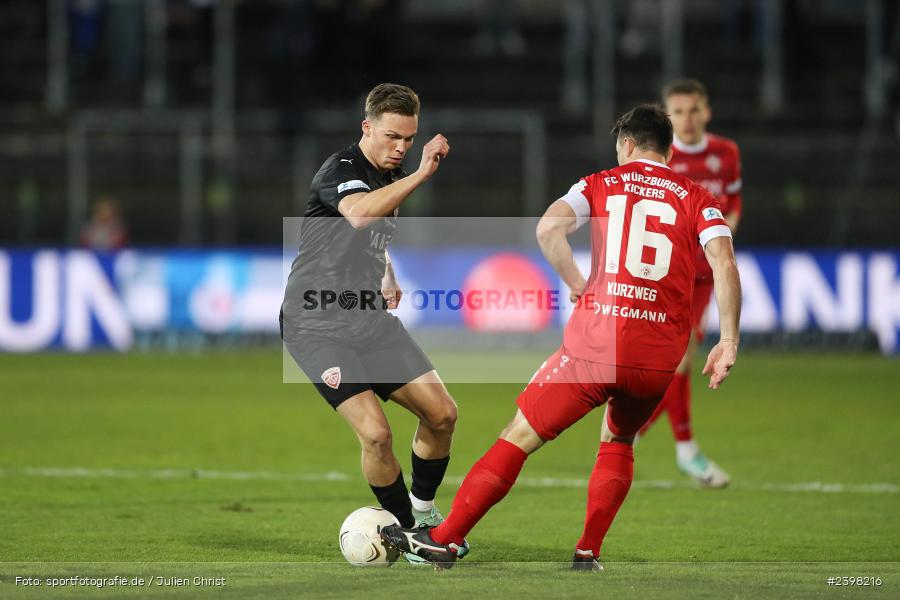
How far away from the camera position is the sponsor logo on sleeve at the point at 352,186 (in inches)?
268

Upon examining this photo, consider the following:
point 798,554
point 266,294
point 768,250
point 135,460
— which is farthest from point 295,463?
point 768,250

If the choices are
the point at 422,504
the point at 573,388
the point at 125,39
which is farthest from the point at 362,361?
the point at 125,39

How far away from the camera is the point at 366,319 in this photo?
23.7 ft

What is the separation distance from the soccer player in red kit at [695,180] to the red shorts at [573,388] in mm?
3293

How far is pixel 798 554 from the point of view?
24.1ft

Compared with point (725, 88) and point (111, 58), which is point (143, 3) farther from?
point (725, 88)

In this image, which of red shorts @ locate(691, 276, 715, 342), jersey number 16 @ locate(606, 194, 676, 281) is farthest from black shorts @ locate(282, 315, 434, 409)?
red shorts @ locate(691, 276, 715, 342)

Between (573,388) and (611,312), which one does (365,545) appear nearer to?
(573,388)

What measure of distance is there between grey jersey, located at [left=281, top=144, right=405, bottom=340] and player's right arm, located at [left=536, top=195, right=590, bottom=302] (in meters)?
0.97

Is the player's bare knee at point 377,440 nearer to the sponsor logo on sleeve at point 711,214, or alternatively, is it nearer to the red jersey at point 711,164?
the sponsor logo on sleeve at point 711,214

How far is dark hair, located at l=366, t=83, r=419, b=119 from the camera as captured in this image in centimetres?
691

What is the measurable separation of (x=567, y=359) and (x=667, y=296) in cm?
55

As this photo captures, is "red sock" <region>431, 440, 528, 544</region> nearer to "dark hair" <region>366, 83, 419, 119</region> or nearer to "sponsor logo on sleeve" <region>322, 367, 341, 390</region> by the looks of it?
"sponsor logo on sleeve" <region>322, 367, 341, 390</region>

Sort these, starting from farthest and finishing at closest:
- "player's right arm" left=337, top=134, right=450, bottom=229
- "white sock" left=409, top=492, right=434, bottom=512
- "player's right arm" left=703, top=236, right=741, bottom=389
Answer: "white sock" left=409, top=492, right=434, bottom=512, "player's right arm" left=337, top=134, right=450, bottom=229, "player's right arm" left=703, top=236, right=741, bottom=389
